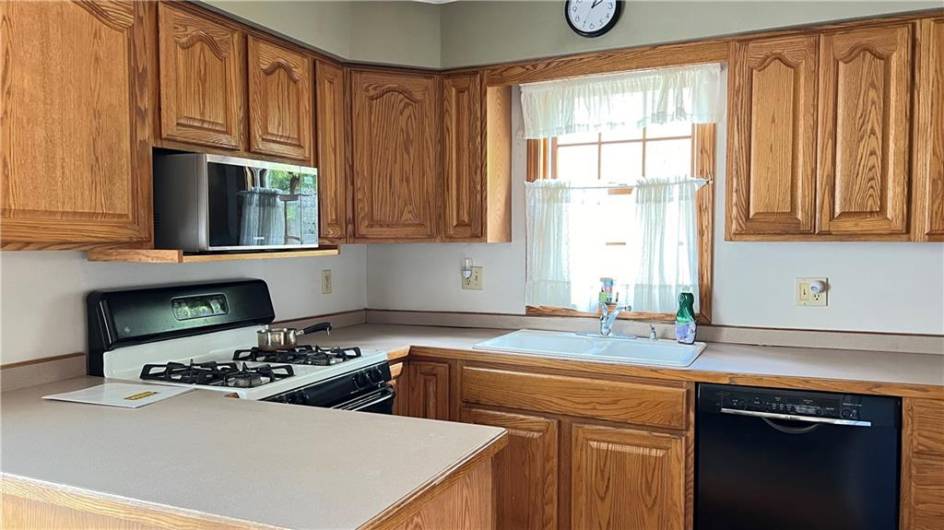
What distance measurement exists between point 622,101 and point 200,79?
5.41ft

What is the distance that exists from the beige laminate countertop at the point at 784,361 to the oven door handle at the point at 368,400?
0.73ft

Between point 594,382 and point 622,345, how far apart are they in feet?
1.51

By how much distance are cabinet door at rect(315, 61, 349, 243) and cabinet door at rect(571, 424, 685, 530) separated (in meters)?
1.28

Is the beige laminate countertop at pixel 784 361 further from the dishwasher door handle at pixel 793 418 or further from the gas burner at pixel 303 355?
the gas burner at pixel 303 355

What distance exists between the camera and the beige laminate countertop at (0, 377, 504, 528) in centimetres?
110

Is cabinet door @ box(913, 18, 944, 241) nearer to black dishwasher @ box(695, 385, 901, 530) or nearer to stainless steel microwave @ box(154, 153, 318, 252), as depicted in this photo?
black dishwasher @ box(695, 385, 901, 530)

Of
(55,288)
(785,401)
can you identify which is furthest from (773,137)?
(55,288)

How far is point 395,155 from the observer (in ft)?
9.48

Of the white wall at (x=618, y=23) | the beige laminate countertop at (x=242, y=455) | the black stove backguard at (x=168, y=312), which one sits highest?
the white wall at (x=618, y=23)

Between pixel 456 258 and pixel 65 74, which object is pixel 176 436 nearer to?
pixel 65 74

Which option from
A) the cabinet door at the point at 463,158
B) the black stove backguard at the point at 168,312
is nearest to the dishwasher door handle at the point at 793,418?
the cabinet door at the point at 463,158

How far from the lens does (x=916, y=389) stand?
193 cm

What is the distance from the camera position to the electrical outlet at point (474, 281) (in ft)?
10.5

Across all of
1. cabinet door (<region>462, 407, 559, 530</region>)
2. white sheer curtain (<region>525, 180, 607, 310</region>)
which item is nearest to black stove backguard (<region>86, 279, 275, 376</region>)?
cabinet door (<region>462, 407, 559, 530</region>)
